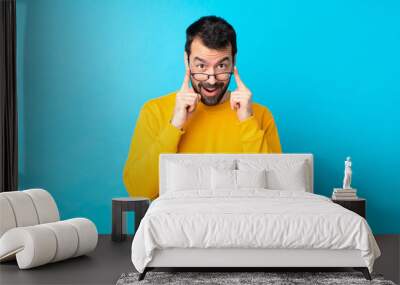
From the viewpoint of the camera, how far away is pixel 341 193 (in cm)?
662

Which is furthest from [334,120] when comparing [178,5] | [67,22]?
[67,22]

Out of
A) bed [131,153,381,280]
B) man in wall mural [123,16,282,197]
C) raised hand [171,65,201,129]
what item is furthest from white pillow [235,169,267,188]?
bed [131,153,381,280]

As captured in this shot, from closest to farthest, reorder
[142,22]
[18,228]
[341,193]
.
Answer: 1. [18,228]
2. [341,193]
3. [142,22]

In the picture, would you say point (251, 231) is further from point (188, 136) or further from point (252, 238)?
point (188, 136)

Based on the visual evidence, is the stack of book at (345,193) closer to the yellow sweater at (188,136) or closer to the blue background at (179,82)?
the blue background at (179,82)

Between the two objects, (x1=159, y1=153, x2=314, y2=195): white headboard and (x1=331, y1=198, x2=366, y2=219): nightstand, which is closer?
(x1=331, y1=198, x2=366, y2=219): nightstand

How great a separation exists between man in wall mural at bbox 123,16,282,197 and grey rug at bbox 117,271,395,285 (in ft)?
6.99

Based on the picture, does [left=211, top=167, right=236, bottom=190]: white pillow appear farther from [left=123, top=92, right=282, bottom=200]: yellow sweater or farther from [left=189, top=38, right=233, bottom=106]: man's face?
[left=189, top=38, right=233, bottom=106]: man's face

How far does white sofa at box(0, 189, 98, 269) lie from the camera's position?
202 inches

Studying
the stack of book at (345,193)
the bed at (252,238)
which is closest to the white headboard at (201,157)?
the stack of book at (345,193)

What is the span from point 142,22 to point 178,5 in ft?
1.44

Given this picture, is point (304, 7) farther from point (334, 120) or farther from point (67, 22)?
point (67, 22)

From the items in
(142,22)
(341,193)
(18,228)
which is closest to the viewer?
(18,228)

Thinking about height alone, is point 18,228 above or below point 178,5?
below
